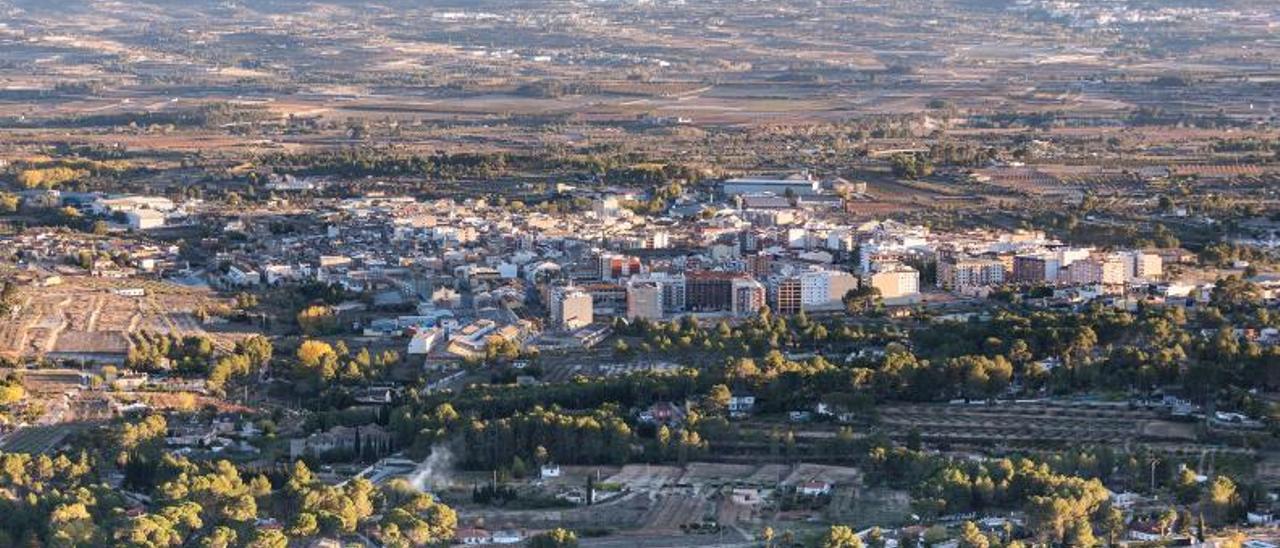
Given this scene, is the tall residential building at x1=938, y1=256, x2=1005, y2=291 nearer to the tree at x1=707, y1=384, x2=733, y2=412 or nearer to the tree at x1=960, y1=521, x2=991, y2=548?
the tree at x1=707, y1=384, x2=733, y2=412

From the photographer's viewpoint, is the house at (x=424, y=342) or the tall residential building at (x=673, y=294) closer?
the house at (x=424, y=342)

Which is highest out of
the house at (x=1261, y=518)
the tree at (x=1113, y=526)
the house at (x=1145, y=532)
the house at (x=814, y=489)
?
the tree at (x=1113, y=526)

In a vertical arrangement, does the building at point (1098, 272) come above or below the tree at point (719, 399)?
below

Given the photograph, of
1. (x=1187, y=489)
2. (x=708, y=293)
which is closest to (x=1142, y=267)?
(x=708, y=293)

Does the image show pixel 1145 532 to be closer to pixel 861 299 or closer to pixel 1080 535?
pixel 1080 535

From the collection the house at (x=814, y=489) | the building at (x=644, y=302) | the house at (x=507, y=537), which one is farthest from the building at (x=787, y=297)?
the house at (x=507, y=537)

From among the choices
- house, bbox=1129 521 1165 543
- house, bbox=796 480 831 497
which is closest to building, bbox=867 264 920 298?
house, bbox=796 480 831 497

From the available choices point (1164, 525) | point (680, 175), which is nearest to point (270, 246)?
point (680, 175)

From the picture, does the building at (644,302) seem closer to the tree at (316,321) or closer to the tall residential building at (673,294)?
the tall residential building at (673,294)
